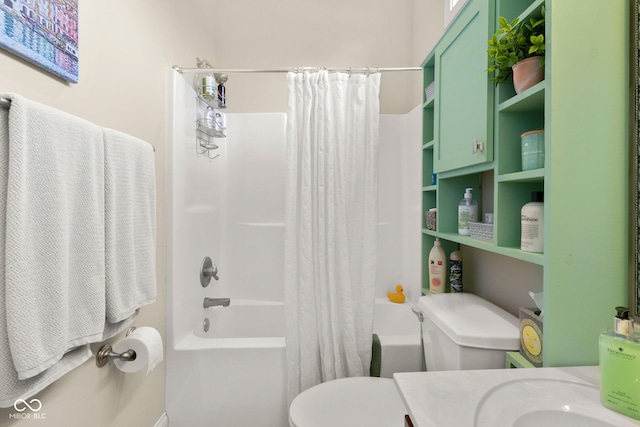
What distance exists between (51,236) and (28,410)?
0.49m

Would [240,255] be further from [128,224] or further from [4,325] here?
[4,325]

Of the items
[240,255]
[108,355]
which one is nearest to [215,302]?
[240,255]

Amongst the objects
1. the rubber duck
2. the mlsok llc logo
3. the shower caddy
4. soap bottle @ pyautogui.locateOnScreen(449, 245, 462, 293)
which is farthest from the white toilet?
the shower caddy

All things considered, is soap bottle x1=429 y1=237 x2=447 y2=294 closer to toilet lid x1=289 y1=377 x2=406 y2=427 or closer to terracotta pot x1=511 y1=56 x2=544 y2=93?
toilet lid x1=289 y1=377 x2=406 y2=427

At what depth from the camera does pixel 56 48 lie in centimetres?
92

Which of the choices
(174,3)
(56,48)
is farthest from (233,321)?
(174,3)

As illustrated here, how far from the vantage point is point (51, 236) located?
80 centimetres

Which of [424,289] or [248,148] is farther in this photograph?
[248,148]

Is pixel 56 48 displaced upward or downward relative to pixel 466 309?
upward

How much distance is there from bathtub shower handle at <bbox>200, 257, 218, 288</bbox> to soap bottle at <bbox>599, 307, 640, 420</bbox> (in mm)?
1910

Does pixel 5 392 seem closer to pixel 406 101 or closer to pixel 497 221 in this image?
pixel 497 221

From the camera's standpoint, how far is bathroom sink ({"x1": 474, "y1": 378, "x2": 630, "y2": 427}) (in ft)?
2.06

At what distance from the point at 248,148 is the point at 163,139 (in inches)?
33.6

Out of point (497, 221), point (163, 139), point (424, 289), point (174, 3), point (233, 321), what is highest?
point (174, 3)
